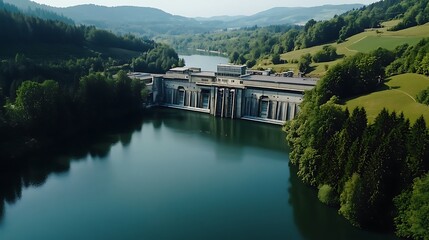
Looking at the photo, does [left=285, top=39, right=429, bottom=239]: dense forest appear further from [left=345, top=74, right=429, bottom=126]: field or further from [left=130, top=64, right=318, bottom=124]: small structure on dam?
[left=130, top=64, right=318, bottom=124]: small structure on dam

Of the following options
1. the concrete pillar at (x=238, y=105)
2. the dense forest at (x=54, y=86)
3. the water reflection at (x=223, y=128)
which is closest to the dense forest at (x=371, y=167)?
the water reflection at (x=223, y=128)

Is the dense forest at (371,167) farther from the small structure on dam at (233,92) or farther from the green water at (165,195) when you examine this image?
the small structure on dam at (233,92)

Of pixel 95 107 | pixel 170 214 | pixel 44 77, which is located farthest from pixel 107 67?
pixel 170 214

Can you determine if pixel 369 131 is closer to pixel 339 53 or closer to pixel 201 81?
pixel 201 81

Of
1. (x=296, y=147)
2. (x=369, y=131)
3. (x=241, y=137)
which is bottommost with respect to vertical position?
(x=241, y=137)

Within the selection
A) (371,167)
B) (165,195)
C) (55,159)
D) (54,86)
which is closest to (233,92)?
(54,86)

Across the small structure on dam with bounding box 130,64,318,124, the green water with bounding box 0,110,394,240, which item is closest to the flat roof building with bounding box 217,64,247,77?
the small structure on dam with bounding box 130,64,318,124

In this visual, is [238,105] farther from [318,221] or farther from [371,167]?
[371,167]
